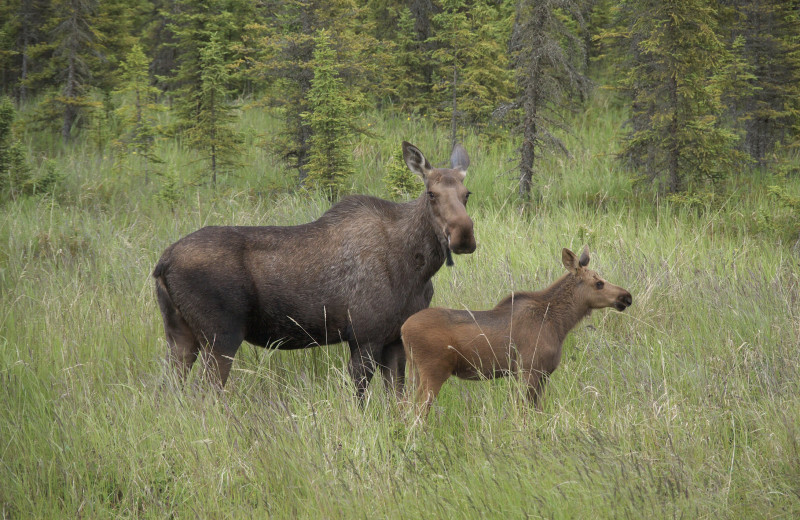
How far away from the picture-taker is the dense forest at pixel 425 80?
39.7 ft

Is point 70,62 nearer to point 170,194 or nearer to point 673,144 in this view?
point 170,194

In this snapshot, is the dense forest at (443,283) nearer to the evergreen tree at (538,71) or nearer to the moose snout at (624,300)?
the evergreen tree at (538,71)

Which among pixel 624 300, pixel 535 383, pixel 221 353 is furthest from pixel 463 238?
pixel 221 353

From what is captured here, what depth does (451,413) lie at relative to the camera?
570 cm

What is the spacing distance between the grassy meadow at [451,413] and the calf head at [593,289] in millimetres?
466

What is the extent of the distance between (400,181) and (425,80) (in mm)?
8237

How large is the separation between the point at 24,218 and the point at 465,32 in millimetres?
9437

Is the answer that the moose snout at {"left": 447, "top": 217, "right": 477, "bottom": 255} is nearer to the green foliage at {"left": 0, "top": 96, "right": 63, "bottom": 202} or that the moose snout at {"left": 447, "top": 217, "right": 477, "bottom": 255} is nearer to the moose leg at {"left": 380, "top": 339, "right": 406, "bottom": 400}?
the moose leg at {"left": 380, "top": 339, "right": 406, "bottom": 400}

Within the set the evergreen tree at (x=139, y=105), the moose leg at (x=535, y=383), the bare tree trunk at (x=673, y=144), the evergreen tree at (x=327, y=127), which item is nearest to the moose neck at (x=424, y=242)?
the moose leg at (x=535, y=383)

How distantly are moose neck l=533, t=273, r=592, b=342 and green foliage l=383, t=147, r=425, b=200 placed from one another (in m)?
5.74

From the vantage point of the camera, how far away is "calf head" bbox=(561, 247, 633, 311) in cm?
628

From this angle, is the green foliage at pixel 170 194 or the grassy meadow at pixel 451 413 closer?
the grassy meadow at pixel 451 413

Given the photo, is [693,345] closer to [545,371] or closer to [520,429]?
[545,371]

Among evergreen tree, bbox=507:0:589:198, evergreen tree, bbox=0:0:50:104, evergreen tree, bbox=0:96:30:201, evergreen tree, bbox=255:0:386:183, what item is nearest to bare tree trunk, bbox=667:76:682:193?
evergreen tree, bbox=507:0:589:198
